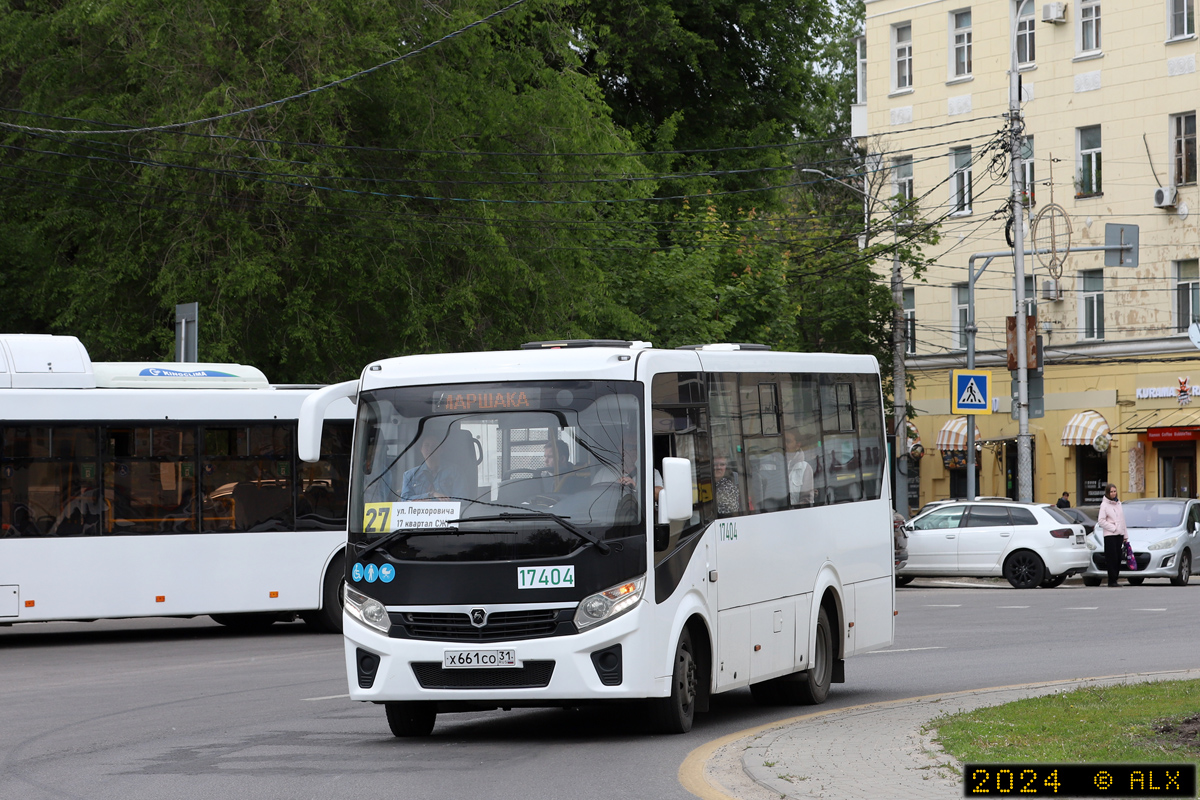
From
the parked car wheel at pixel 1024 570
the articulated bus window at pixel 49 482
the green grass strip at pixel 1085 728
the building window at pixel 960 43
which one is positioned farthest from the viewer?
the building window at pixel 960 43

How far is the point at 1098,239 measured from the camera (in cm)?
4856

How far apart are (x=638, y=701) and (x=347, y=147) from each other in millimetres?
16109

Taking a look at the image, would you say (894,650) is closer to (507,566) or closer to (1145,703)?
(1145,703)

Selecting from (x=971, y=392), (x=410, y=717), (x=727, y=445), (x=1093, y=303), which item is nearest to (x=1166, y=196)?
(x=1093, y=303)

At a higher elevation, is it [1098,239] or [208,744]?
[1098,239]

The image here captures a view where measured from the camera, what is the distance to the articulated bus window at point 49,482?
19766mm

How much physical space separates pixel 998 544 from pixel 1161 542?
113 inches

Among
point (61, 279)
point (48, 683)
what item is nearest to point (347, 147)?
point (61, 279)

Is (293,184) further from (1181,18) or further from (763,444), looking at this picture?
(1181,18)

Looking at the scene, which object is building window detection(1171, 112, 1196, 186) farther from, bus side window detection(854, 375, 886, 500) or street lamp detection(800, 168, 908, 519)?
bus side window detection(854, 375, 886, 500)

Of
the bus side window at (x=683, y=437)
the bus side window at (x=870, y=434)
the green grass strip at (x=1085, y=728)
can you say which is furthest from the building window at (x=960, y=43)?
the bus side window at (x=683, y=437)

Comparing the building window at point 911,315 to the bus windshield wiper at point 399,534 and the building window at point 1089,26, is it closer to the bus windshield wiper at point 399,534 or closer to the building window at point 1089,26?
the building window at point 1089,26

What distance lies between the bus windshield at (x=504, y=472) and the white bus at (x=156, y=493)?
7.92 metres

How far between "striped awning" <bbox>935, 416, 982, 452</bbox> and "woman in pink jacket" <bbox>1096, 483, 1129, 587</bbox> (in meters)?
22.8
